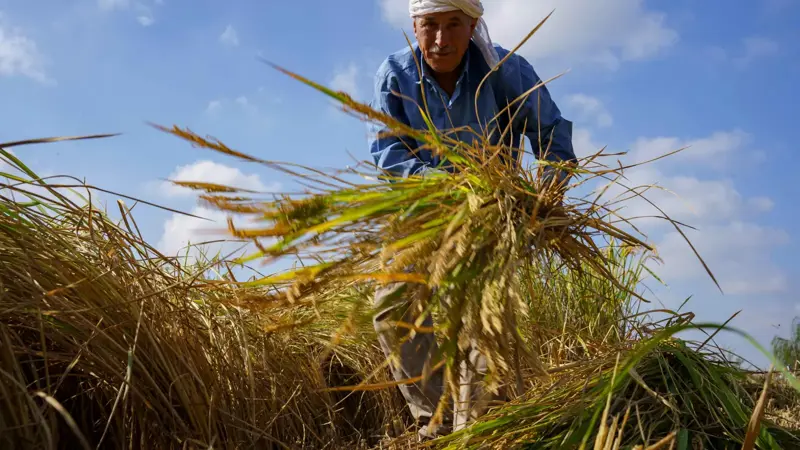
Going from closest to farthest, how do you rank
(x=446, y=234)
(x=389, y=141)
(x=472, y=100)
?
(x=446, y=234), (x=389, y=141), (x=472, y=100)

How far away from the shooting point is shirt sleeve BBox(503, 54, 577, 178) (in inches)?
98.8

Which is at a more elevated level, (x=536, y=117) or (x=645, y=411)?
(x=536, y=117)

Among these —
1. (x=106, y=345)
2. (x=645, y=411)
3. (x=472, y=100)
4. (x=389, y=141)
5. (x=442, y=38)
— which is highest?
(x=442, y=38)

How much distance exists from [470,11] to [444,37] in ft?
0.42

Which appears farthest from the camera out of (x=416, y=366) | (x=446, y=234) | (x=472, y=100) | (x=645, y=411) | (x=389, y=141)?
(x=472, y=100)

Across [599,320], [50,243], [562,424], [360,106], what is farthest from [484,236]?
[599,320]

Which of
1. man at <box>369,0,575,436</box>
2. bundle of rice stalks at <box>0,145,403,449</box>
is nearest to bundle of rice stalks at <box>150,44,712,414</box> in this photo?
bundle of rice stalks at <box>0,145,403,449</box>

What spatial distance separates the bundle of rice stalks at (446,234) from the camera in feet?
4.32

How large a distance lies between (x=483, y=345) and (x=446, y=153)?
0.45 meters

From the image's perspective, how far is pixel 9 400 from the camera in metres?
1.60

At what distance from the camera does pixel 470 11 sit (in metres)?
2.54

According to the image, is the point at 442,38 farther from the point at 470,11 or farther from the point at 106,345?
the point at 106,345

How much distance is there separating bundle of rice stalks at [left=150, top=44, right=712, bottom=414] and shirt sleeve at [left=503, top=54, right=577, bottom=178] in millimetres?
836

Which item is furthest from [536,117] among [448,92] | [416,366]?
[416,366]
